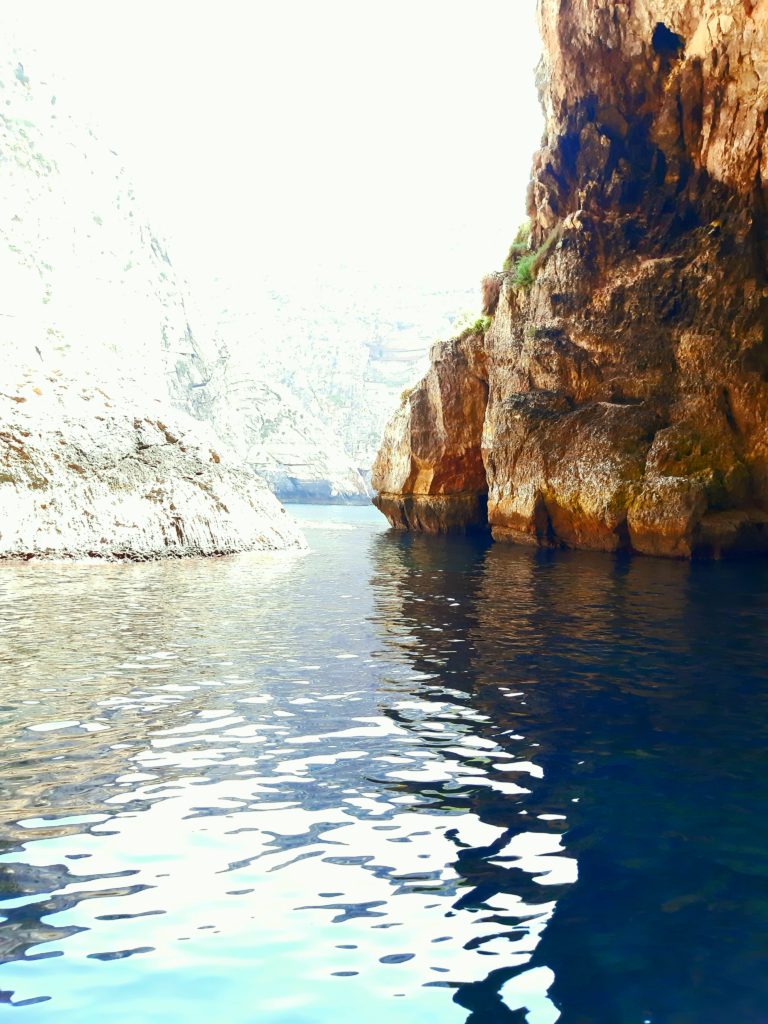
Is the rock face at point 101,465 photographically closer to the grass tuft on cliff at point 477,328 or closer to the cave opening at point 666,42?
the grass tuft on cliff at point 477,328

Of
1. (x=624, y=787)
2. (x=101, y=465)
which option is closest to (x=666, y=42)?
(x=101, y=465)

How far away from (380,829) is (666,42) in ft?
82.1

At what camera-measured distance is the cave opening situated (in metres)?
22.9

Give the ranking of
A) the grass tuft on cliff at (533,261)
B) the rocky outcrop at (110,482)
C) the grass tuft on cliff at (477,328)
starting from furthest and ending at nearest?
the grass tuft on cliff at (477,328) < the grass tuft on cliff at (533,261) < the rocky outcrop at (110,482)

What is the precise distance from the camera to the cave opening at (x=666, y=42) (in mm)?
22922

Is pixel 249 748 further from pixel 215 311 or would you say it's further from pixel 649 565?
pixel 215 311

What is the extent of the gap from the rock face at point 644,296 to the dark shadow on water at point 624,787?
33.7ft

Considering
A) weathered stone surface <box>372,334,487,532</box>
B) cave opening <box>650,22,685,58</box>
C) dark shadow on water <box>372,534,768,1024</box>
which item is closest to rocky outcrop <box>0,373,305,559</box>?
dark shadow on water <box>372,534,768,1024</box>

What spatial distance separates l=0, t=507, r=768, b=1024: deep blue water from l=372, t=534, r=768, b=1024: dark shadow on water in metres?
0.02

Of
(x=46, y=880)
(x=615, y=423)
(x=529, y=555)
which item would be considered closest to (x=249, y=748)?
(x=46, y=880)

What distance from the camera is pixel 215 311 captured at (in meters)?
195

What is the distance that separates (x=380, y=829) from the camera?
16.0ft

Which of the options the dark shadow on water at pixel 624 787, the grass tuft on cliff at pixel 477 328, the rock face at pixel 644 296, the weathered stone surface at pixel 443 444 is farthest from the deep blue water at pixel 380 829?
the weathered stone surface at pixel 443 444

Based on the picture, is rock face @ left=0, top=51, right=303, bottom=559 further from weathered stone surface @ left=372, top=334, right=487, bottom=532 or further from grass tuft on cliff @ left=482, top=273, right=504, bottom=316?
grass tuft on cliff @ left=482, top=273, right=504, bottom=316
